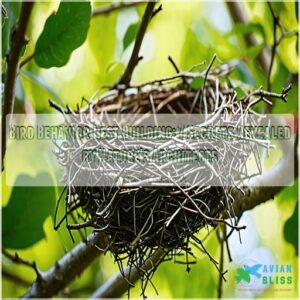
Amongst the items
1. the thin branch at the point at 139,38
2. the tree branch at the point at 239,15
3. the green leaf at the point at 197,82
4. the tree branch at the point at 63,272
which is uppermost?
the tree branch at the point at 239,15

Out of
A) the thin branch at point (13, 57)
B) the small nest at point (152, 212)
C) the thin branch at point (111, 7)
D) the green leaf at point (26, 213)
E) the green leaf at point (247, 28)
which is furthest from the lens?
the thin branch at point (111, 7)

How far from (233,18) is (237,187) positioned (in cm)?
68

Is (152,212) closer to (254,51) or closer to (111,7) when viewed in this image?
(254,51)

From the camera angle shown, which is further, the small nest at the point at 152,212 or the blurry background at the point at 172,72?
the blurry background at the point at 172,72

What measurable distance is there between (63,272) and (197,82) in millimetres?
402

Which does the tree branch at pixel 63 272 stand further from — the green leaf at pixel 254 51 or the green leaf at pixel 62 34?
the green leaf at pixel 254 51

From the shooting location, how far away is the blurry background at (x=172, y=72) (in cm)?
127

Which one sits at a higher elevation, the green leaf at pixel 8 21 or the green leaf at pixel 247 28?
the green leaf at pixel 247 28

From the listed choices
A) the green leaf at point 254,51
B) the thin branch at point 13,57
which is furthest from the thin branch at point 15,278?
the green leaf at point 254,51

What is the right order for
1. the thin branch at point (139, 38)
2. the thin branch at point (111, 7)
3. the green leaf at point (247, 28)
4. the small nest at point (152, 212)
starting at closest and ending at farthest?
the small nest at point (152, 212), the thin branch at point (139, 38), the green leaf at point (247, 28), the thin branch at point (111, 7)

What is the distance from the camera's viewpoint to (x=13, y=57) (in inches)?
37.3

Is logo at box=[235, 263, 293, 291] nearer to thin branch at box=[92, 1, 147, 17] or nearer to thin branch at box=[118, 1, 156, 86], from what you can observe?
thin branch at box=[118, 1, 156, 86]

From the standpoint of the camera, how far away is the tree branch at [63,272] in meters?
1.07

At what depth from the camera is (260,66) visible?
4.54ft
